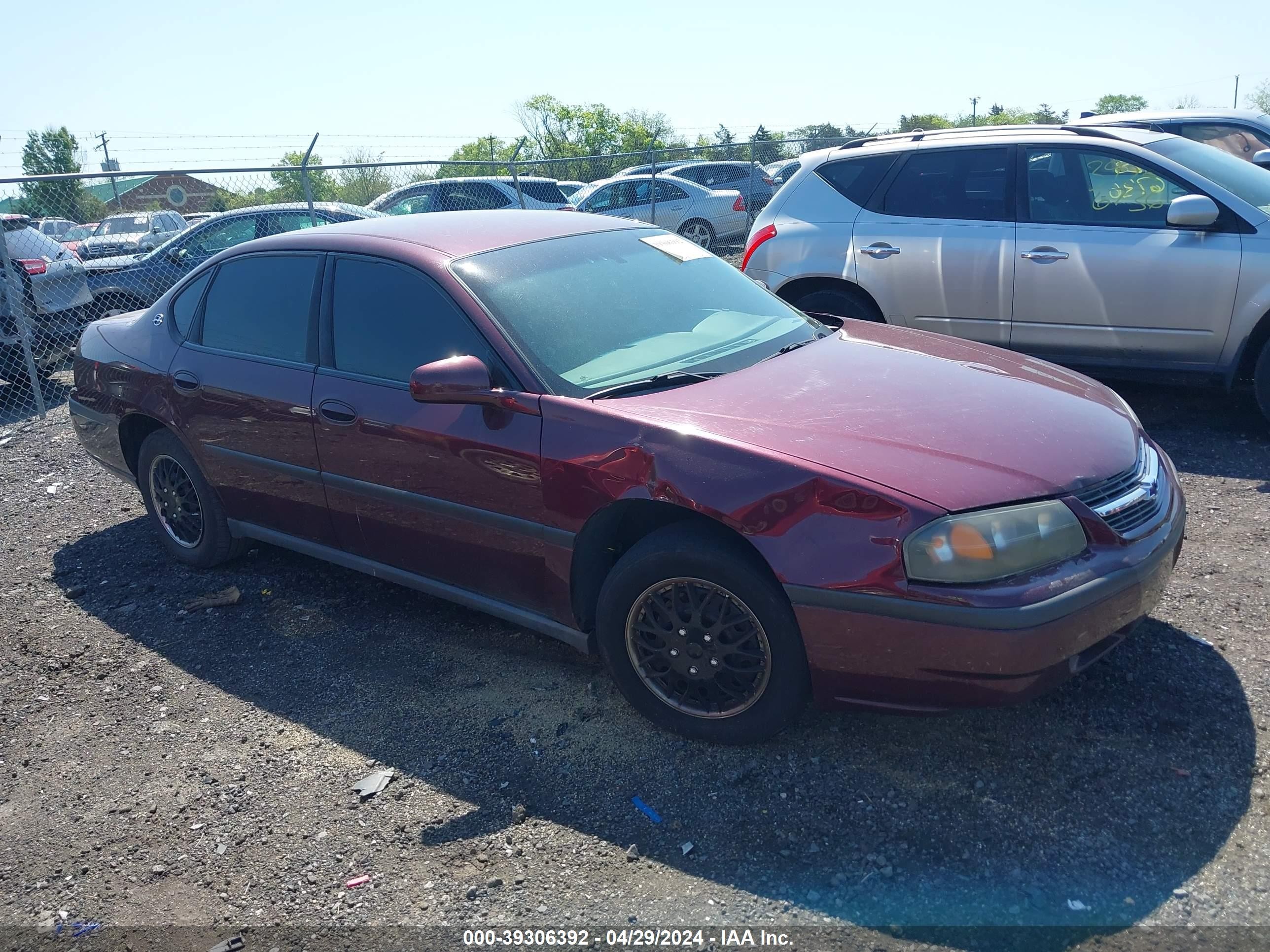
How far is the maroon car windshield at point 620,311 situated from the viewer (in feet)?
11.7

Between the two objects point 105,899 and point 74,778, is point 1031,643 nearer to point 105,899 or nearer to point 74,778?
point 105,899

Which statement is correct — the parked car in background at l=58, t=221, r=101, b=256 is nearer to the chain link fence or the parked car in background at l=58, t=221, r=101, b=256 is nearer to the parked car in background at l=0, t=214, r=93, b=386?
the chain link fence

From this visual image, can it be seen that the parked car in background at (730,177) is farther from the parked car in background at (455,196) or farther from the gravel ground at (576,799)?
the gravel ground at (576,799)

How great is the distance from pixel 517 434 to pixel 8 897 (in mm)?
2022

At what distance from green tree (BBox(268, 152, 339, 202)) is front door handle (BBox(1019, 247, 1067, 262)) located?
24.8ft

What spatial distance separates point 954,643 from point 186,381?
141 inches

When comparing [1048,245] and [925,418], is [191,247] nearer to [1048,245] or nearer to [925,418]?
[1048,245]

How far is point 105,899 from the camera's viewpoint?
2.86m

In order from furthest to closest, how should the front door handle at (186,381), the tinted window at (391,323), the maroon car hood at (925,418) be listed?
the front door handle at (186,381) → the tinted window at (391,323) → the maroon car hood at (925,418)

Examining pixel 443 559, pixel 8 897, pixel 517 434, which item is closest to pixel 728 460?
pixel 517 434

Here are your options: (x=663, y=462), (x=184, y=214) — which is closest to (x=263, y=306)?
(x=663, y=462)

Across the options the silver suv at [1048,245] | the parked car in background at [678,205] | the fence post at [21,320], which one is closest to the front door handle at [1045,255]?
the silver suv at [1048,245]

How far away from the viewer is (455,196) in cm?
1345

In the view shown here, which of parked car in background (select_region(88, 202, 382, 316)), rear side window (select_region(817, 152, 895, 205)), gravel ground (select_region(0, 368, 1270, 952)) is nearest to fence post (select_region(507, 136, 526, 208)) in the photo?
parked car in background (select_region(88, 202, 382, 316))
